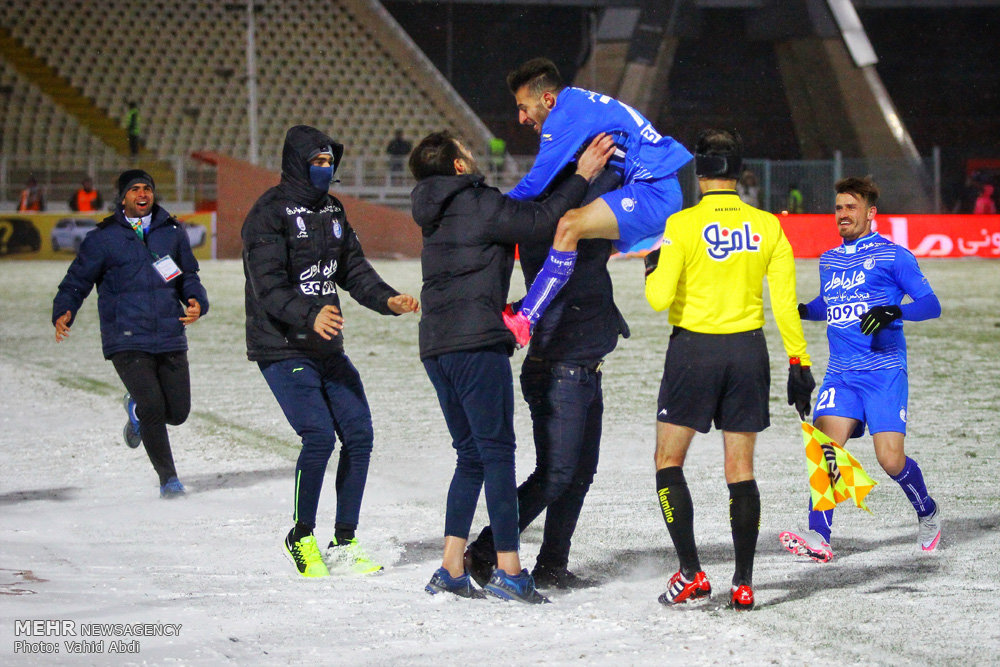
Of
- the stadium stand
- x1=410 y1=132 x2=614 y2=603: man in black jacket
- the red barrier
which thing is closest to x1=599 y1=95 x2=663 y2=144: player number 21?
x1=410 y1=132 x2=614 y2=603: man in black jacket

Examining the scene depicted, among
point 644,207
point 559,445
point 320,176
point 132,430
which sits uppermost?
point 320,176

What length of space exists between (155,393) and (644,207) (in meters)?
3.49

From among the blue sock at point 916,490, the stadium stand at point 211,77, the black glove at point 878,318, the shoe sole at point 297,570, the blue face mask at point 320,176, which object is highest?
the stadium stand at point 211,77

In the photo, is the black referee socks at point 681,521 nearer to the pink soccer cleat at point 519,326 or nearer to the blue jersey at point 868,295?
the pink soccer cleat at point 519,326

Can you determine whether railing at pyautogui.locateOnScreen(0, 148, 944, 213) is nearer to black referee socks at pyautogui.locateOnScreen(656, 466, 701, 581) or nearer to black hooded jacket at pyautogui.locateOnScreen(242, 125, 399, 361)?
black hooded jacket at pyautogui.locateOnScreen(242, 125, 399, 361)

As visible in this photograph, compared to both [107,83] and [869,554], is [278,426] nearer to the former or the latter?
[869,554]

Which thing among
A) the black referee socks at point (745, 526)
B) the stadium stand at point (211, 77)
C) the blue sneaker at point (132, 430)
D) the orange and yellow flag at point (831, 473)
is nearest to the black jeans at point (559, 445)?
the black referee socks at point (745, 526)

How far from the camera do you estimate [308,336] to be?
16.8ft

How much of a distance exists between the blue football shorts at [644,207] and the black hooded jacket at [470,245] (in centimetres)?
15

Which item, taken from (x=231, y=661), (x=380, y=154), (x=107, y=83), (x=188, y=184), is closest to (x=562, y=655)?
(x=231, y=661)

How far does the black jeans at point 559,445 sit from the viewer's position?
462 cm

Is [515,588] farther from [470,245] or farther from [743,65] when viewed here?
[743,65]

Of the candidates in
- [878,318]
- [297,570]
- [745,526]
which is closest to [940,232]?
[878,318]

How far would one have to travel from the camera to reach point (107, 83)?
114ft
